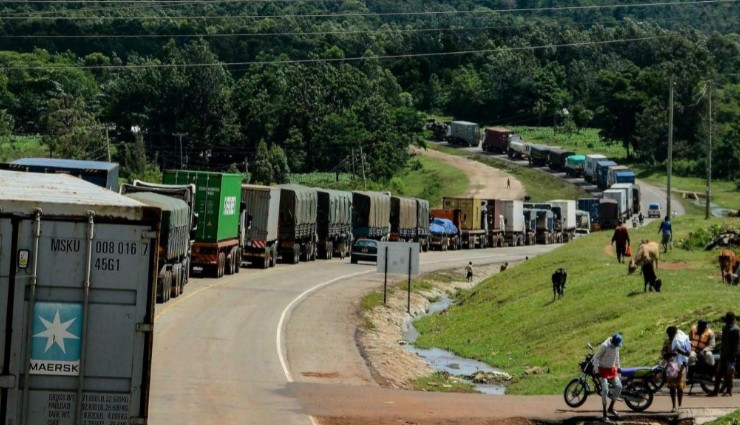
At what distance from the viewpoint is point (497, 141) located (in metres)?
167

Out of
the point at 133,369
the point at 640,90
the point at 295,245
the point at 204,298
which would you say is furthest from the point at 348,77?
the point at 133,369

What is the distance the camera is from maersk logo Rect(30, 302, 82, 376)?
14.7 metres

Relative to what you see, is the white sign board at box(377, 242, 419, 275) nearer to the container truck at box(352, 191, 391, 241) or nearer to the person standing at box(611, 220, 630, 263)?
the person standing at box(611, 220, 630, 263)

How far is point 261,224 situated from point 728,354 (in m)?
34.9

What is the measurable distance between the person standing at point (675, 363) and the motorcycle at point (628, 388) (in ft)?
1.52

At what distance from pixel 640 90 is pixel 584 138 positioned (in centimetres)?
1250

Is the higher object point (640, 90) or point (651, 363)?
point (640, 90)

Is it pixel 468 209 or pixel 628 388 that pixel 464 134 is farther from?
pixel 628 388

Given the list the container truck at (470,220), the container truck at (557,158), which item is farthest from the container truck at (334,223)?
the container truck at (557,158)

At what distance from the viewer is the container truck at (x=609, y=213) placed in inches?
4215

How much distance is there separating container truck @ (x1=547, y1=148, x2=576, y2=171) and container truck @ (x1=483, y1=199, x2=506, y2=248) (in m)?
50.0

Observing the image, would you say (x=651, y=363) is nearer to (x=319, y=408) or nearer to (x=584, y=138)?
(x=319, y=408)

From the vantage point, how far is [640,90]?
170m

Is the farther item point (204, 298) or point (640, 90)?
point (640, 90)
